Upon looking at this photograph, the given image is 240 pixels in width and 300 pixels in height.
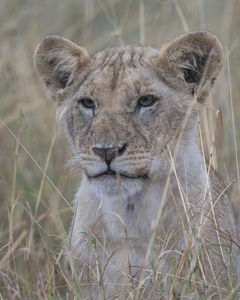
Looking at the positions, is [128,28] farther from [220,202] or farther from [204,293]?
[204,293]

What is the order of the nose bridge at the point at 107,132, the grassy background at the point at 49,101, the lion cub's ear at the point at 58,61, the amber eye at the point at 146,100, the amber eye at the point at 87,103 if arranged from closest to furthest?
1. the nose bridge at the point at 107,132
2. the amber eye at the point at 146,100
3. the amber eye at the point at 87,103
4. the lion cub's ear at the point at 58,61
5. the grassy background at the point at 49,101

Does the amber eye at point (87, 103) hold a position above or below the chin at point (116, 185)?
above

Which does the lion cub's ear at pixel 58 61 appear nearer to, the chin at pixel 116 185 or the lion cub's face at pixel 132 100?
the lion cub's face at pixel 132 100

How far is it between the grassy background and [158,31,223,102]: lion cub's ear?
0.36m

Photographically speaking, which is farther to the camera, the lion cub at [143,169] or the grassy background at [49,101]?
the grassy background at [49,101]

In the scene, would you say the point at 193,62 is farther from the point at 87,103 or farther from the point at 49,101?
the point at 49,101

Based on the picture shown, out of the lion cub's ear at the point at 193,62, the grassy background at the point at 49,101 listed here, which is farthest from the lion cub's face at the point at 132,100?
the grassy background at the point at 49,101

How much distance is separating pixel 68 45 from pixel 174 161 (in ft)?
3.17

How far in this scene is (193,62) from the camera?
3770 mm

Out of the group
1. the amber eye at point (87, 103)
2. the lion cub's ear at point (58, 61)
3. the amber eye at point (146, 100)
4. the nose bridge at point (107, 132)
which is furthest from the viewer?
the lion cub's ear at point (58, 61)

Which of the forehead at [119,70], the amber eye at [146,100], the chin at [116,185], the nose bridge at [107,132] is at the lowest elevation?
the chin at [116,185]

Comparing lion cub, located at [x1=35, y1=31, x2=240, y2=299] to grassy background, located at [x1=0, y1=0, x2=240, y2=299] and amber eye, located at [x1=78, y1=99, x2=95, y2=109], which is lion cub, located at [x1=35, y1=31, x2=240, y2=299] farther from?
grassy background, located at [x1=0, y1=0, x2=240, y2=299]

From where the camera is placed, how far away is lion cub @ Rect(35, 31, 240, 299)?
3.35 meters

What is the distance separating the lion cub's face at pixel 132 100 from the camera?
3.40 m
